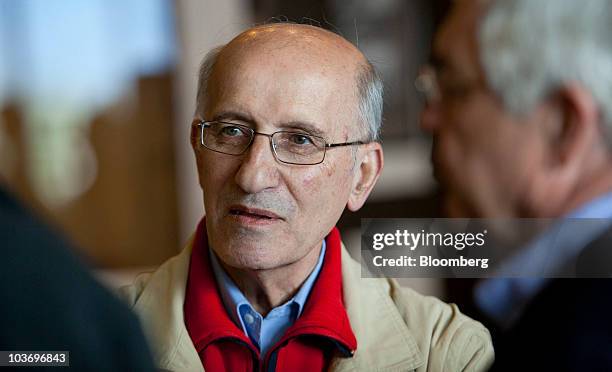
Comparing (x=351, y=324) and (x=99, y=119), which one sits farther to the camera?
(x=99, y=119)

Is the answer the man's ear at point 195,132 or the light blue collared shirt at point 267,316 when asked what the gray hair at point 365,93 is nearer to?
the man's ear at point 195,132

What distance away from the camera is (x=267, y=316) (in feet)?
3.84

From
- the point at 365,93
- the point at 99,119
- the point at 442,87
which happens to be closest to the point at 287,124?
the point at 365,93

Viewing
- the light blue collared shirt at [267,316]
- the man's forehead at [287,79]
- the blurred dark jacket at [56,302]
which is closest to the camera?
the blurred dark jacket at [56,302]

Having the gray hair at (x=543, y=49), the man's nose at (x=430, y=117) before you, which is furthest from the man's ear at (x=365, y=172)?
the gray hair at (x=543, y=49)

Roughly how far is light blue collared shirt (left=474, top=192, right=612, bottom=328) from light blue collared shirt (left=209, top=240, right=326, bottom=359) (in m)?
0.30

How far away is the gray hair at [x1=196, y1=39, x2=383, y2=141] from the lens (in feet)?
3.68

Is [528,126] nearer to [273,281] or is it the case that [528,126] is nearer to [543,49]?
[543,49]

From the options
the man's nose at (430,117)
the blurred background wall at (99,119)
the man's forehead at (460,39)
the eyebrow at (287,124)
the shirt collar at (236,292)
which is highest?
the man's forehead at (460,39)

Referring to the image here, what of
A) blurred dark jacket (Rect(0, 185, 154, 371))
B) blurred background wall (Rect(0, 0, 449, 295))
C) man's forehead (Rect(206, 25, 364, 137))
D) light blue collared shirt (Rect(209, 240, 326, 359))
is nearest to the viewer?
blurred dark jacket (Rect(0, 185, 154, 371))

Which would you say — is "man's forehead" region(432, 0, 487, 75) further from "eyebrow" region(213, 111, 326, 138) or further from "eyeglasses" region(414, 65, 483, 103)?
"eyebrow" region(213, 111, 326, 138)

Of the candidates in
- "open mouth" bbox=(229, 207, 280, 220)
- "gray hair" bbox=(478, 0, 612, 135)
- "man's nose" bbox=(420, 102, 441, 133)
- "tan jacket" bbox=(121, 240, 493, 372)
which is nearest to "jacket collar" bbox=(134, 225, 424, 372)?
"tan jacket" bbox=(121, 240, 493, 372)

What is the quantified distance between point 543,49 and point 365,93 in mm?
444

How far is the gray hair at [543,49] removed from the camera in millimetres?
1366
